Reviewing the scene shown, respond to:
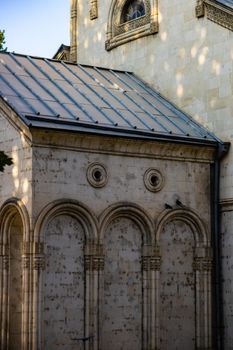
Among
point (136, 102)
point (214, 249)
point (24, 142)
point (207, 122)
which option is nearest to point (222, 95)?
point (207, 122)

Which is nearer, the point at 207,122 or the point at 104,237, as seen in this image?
the point at 104,237

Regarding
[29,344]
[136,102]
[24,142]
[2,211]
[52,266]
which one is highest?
[136,102]

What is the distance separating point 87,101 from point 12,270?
578 cm

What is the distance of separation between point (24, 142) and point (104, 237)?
360 cm

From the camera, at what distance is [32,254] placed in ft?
80.1

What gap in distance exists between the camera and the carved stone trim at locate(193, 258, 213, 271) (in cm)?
2722

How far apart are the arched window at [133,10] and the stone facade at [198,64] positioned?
0.68 m

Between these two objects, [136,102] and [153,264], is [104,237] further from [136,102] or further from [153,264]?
[136,102]

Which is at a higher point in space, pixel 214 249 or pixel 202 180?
pixel 202 180

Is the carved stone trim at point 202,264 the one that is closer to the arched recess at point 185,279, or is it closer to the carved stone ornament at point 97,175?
the arched recess at point 185,279

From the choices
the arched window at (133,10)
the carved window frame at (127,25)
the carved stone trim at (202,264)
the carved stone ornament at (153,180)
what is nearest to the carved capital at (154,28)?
the carved window frame at (127,25)

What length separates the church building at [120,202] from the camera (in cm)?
Result: 2483

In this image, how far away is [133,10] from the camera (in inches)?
1312

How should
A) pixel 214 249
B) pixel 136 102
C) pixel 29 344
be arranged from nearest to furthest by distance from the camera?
1. pixel 29 344
2. pixel 214 249
3. pixel 136 102
